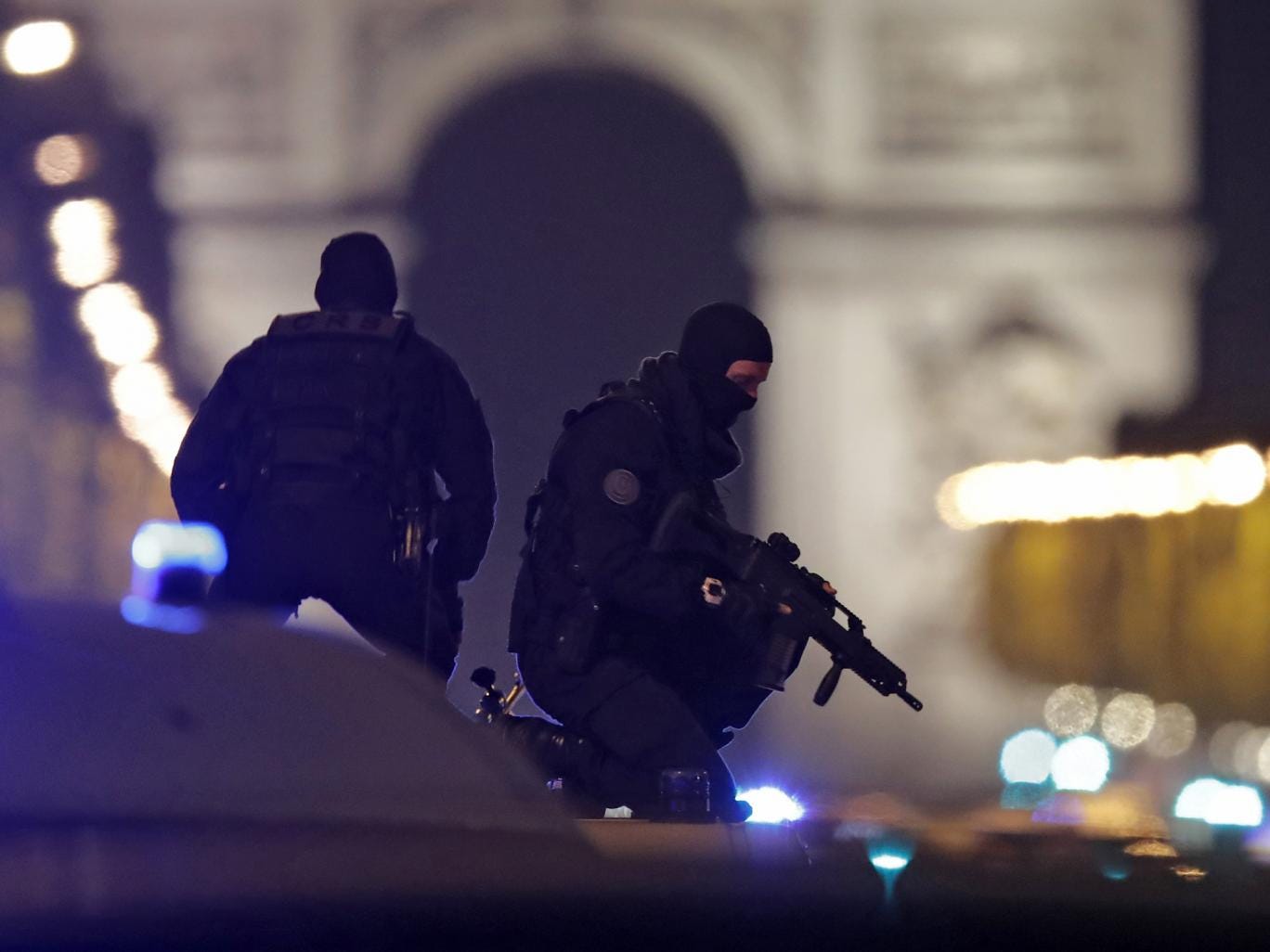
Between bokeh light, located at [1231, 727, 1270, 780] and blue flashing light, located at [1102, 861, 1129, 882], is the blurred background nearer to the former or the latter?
Result: bokeh light, located at [1231, 727, 1270, 780]

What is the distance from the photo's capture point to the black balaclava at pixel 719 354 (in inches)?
264

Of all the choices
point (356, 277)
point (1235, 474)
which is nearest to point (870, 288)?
point (1235, 474)

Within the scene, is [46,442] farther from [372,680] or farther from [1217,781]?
[372,680]

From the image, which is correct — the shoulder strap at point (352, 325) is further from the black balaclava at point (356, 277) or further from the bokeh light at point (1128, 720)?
the bokeh light at point (1128, 720)

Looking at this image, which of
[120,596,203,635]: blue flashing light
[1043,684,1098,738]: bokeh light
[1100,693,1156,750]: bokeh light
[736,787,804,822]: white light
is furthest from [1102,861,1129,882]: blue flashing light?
[1043,684,1098,738]: bokeh light

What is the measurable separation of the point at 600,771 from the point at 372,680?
11.3 ft

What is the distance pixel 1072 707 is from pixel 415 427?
3293 cm

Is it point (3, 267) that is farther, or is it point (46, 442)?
point (46, 442)

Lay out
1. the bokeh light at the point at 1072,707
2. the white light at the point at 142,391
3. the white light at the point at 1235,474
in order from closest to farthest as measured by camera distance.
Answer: the white light at the point at 1235,474
the white light at the point at 142,391
the bokeh light at the point at 1072,707

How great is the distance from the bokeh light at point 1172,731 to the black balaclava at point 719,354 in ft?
89.0

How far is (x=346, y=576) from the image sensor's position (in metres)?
6.83

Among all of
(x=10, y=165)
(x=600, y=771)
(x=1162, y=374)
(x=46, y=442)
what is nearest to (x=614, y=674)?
(x=600, y=771)

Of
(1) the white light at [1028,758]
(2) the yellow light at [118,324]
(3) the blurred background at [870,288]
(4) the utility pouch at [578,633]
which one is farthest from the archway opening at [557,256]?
(4) the utility pouch at [578,633]

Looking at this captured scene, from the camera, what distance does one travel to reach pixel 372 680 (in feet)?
10.4
